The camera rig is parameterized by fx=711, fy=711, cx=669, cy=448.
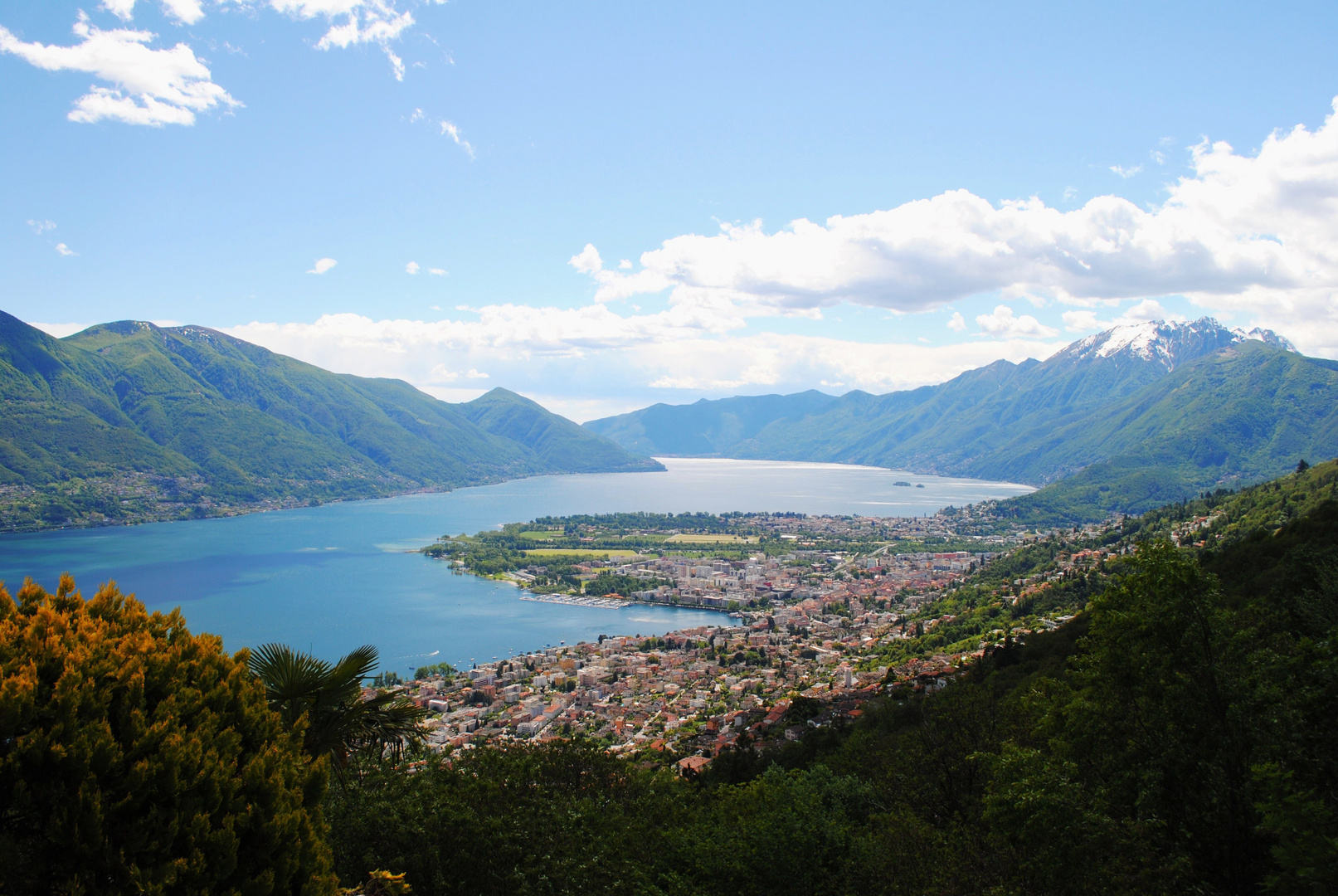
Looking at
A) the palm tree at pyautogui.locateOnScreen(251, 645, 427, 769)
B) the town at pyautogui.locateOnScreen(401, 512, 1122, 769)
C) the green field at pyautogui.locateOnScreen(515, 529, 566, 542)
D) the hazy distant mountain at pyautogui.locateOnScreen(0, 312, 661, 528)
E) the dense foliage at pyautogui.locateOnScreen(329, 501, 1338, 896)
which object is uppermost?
the hazy distant mountain at pyautogui.locateOnScreen(0, 312, 661, 528)

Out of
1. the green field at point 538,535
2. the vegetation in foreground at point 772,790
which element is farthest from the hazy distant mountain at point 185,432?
the vegetation in foreground at point 772,790

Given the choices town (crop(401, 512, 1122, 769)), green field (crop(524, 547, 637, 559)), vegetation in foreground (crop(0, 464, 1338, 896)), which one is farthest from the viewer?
green field (crop(524, 547, 637, 559))

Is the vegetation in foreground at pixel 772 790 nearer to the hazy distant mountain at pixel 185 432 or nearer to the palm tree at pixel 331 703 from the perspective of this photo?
the palm tree at pixel 331 703

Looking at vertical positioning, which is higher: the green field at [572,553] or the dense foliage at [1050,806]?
the dense foliage at [1050,806]

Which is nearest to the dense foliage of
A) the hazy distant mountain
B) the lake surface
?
the lake surface

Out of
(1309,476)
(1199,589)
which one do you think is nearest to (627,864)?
(1199,589)

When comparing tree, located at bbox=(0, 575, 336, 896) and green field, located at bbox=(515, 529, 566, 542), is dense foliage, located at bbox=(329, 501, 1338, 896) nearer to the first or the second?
tree, located at bbox=(0, 575, 336, 896)
